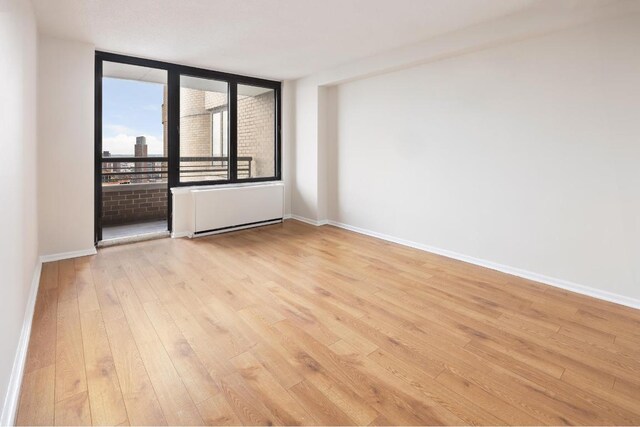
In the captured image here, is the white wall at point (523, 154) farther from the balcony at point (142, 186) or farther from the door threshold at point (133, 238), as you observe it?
the door threshold at point (133, 238)

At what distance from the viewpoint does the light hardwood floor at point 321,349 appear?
1.63 m

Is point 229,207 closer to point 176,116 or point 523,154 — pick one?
point 176,116

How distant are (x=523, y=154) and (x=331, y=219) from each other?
3.07 meters

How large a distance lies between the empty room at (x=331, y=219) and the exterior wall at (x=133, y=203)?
47mm

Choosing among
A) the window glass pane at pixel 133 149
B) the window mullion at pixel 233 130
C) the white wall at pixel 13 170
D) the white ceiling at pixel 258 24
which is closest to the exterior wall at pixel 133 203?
the window glass pane at pixel 133 149

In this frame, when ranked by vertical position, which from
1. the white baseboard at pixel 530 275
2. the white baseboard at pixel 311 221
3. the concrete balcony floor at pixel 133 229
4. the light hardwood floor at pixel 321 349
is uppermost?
the white baseboard at pixel 311 221

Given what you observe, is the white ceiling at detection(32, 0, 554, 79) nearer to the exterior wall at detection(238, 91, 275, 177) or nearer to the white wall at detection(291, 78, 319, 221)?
the white wall at detection(291, 78, 319, 221)

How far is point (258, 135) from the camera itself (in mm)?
5984

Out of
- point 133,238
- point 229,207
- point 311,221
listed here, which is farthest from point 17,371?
point 311,221

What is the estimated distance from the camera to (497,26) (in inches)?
127

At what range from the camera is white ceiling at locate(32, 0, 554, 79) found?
2.92 meters

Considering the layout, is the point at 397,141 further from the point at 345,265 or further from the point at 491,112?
the point at 345,265

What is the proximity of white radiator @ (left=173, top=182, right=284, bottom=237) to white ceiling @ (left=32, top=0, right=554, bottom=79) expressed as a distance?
183 centimetres

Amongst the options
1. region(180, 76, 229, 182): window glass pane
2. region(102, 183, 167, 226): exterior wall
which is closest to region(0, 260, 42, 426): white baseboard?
region(180, 76, 229, 182): window glass pane
